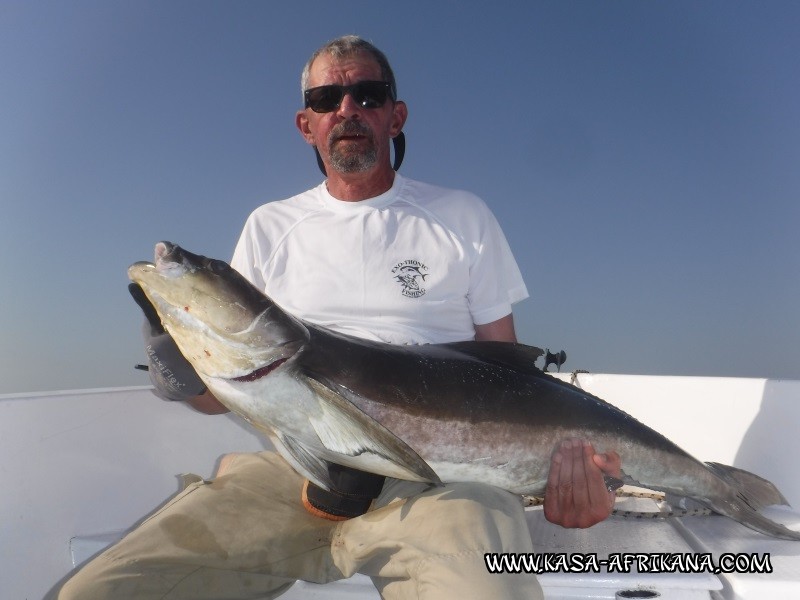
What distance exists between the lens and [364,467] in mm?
2564

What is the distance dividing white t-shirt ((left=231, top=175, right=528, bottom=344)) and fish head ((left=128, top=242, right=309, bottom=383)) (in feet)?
2.76

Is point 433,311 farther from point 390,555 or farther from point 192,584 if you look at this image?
point 192,584

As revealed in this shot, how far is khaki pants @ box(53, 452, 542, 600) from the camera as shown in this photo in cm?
224

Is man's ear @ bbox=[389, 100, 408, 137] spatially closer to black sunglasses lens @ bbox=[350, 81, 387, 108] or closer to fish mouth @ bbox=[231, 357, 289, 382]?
black sunglasses lens @ bbox=[350, 81, 387, 108]

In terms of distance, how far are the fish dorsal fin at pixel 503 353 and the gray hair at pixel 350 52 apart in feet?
6.00

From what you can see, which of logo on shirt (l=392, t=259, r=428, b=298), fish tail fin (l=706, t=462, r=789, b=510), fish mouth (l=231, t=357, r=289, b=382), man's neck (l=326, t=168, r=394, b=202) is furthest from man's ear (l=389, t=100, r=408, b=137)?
fish tail fin (l=706, t=462, r=789, b=510)

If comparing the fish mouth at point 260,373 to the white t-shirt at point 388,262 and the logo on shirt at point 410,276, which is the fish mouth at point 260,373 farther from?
the logo on shirt at point 410,276

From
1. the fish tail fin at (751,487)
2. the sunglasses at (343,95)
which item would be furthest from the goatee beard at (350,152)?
the fish tail fin at (751,487)

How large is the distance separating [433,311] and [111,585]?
1.90 meters

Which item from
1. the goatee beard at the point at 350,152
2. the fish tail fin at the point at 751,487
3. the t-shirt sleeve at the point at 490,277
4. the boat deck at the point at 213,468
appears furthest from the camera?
the goatee beard at the point at 350,152

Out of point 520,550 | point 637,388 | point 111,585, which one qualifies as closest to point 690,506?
point 637,388

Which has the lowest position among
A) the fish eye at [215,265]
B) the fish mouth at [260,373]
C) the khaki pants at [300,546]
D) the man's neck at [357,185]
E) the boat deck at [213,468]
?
the boat deck at [213,468]

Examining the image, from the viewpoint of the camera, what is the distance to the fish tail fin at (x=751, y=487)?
322cm

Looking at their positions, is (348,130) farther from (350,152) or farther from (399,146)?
(399,146)
